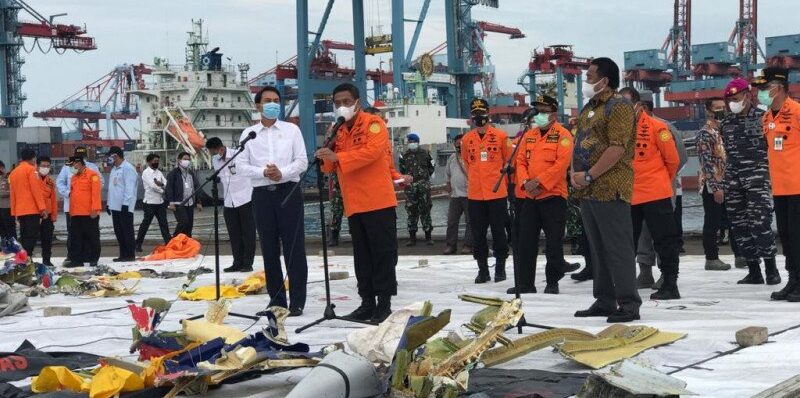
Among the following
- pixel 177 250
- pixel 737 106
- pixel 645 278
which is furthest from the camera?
pixel 177 250

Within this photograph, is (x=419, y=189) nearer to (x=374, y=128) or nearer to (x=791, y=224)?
(x=374, y=128)

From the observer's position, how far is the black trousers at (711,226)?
8.04 m

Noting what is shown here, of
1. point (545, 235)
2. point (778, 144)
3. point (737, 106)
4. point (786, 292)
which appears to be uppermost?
point (737, 106)

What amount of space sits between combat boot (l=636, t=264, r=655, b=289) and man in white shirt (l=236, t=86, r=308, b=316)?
2.29 m

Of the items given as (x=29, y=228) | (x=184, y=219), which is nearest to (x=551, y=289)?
(x=29, y=228)

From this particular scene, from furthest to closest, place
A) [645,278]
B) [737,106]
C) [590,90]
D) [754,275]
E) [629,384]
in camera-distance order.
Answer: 1. [645,278]
2. [754,275]
3. [737,106]
4. [590,90]
5. [629,384]

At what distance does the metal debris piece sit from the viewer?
10.7 feet

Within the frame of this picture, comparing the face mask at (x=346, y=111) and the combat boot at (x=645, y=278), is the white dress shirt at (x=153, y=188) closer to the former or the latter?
→ the combat boot at (x=645, y=278)

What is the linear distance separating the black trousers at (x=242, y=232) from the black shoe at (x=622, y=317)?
17.2ft

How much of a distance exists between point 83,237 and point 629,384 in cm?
928

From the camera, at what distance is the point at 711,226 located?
8.16 metres

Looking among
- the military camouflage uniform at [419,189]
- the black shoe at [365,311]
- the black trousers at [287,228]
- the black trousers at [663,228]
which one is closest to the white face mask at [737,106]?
the black trousers at [663,228]

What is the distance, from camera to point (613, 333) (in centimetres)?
465

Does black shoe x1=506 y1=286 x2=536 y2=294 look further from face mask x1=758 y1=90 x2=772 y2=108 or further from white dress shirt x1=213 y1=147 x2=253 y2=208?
white dress shirt x1=213 y1=147 x2=253 y2=208
